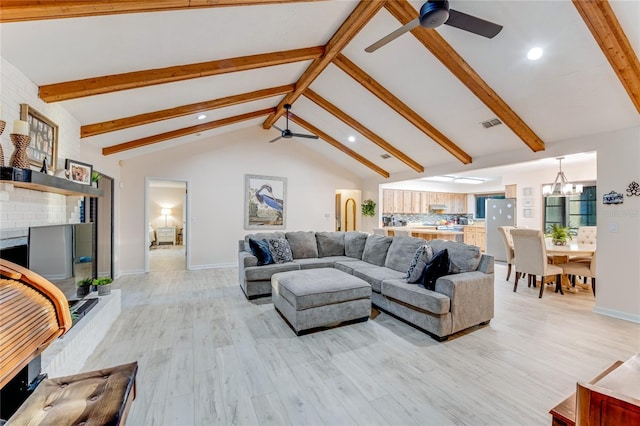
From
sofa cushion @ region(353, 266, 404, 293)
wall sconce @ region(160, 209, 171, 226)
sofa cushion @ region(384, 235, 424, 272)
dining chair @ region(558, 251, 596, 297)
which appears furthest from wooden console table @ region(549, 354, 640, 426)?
wall sconce @ region(160, 209, 171, 226)

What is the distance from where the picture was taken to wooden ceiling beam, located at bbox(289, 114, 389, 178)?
6750 millimetres

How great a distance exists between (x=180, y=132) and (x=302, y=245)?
328cm

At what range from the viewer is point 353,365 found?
2.32 metres

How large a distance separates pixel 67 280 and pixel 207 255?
12.4 ft

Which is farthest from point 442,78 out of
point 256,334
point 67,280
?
point 67,280

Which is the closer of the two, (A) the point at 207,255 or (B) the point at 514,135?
(B) the point at 514,135

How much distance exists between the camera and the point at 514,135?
14.4 ft

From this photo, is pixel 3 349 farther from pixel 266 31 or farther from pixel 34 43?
pixel 266 31

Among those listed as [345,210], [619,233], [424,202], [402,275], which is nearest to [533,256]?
[619,233]

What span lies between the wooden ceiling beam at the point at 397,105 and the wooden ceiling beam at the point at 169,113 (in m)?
1.26

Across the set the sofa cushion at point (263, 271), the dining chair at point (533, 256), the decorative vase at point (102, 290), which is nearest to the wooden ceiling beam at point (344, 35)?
the sofa cushion at point (263, 271)

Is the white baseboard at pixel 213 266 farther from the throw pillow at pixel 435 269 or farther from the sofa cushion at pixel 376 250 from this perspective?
the throw pillow at pixel 435 269

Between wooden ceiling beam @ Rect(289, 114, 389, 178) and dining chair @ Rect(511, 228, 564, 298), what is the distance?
12.5 feet

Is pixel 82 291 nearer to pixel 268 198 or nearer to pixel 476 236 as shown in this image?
pixel 268 198
